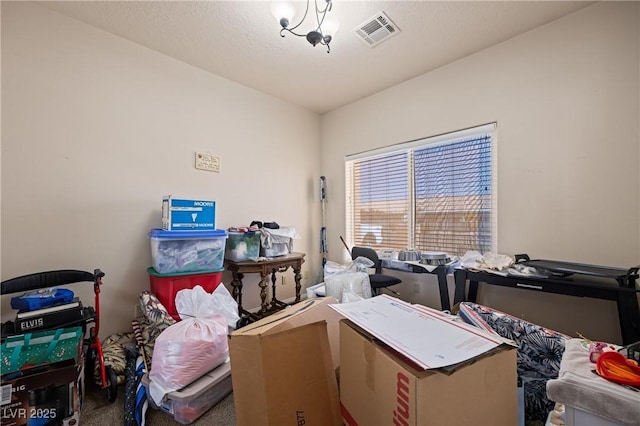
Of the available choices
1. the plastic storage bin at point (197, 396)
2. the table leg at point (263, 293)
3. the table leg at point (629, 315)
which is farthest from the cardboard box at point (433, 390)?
the table leg at point (263, 293)

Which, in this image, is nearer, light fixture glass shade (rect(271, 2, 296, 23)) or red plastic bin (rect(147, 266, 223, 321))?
light fixture glass shade (rect(271, 2, 296, 23))

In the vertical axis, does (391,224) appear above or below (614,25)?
below

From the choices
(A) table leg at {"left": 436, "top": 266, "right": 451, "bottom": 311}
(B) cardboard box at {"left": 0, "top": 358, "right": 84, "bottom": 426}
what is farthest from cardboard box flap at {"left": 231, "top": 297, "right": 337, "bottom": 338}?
(A) table leg at {"left": 436, "top": 266, "right": 451, "bottom": 311}

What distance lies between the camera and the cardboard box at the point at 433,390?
0.66 m

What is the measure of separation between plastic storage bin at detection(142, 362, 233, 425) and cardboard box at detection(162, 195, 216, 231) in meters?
1.02

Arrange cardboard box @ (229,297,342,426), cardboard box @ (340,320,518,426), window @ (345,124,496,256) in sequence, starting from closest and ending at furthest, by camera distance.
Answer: cardboard box @ (340,320,518,426) < cardboard box @ (229,297,342,426) < window @ (345,124,496,256)

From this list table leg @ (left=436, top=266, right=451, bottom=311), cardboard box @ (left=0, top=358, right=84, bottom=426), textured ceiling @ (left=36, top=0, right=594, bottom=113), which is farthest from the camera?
table leg @ (left=436, top=266, right=451, bottom=311)

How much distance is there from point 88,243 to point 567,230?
3661mm

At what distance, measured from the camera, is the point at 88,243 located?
2.00m

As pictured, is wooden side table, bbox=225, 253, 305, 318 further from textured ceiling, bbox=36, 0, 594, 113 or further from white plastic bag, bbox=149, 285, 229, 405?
textured ceiling, bbox=36, 0, 594, 113

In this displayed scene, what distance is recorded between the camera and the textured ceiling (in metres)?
1.83

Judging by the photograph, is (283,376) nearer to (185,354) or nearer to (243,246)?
(185,354)

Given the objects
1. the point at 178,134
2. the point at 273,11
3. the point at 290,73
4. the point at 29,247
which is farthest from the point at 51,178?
the point at 290,73

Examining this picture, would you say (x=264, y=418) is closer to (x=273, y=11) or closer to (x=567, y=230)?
(x=273, y=11)
